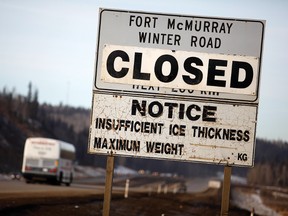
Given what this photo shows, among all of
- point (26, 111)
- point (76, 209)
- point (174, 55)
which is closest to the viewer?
point (174, 55)

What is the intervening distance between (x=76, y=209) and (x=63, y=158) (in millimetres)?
24022

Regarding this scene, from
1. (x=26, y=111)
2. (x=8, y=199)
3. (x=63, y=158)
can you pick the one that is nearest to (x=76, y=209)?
(x=8, y=199)

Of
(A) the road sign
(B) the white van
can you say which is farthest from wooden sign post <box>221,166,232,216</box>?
(B) the white van

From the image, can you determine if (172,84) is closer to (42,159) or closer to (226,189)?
(226,189)

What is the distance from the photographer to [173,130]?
1113cm

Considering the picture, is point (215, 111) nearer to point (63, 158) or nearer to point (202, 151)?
point (202, 151)

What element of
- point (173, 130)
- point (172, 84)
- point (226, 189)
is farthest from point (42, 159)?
point (226, 189)

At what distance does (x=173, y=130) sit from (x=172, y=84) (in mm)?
719

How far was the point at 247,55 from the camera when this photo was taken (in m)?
11.0

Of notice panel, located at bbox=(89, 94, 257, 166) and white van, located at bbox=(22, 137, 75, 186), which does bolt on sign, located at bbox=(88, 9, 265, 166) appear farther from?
white van, located at bbox=(22, 137, 75, 186)

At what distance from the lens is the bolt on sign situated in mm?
11031

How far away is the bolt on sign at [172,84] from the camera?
36.2 ft

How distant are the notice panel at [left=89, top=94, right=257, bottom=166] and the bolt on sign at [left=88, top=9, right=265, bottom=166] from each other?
0.02m

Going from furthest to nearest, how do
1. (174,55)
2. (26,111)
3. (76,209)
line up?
(26,111), (76,209), (174,55)
